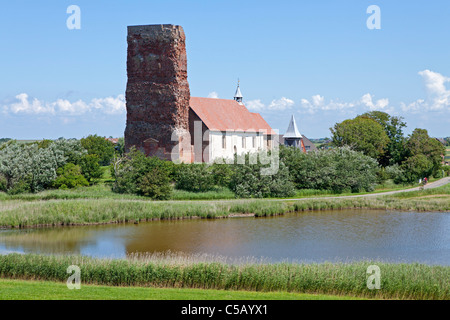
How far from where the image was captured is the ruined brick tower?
151 ft

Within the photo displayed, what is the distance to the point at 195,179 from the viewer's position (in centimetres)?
4150

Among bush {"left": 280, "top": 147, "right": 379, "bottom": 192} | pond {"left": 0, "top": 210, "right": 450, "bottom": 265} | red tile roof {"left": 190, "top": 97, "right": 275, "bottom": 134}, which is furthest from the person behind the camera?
red tile roof {"left": 190, "top": 97, "right": 275, "bottom": 134}

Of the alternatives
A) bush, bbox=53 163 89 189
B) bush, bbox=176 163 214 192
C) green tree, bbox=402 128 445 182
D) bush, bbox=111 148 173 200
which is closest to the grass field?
bush, bbox=111 148 173 200

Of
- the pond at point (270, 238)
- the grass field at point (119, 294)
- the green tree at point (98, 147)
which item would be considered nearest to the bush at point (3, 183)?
the pond at point (270, 238)

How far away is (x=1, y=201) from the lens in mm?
34719

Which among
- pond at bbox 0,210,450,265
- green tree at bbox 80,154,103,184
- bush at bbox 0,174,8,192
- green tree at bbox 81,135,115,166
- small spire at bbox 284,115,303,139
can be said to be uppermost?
small spire at bbox 284,115,303,139

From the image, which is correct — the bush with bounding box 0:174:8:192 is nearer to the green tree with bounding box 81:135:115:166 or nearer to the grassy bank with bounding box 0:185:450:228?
the grassy bank with bounding box 0:185:450:228

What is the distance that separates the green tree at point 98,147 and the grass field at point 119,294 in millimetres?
42165

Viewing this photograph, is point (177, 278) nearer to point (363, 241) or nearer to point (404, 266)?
point (404, 266)

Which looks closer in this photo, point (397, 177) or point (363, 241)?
point (363, 241)

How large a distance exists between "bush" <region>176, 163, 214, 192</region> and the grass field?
26590mm

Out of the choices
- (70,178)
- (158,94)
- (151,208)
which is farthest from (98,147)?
(151,208)
